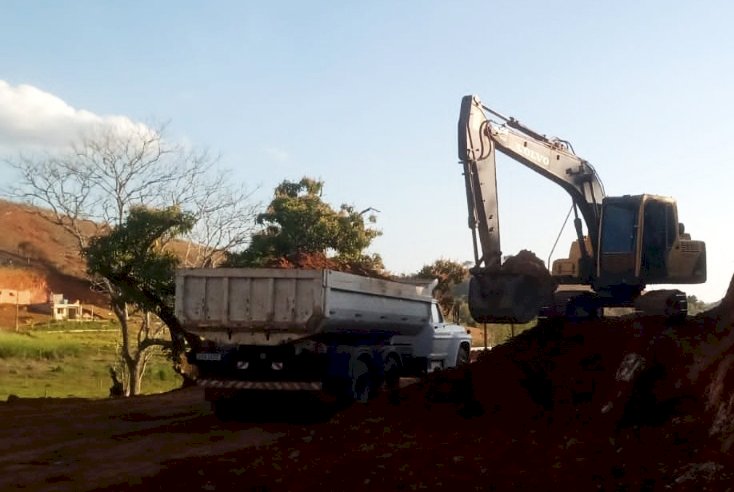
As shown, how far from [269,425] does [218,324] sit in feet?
6.46

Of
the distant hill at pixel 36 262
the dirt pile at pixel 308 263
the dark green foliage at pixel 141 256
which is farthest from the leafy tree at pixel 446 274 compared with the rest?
the distant hill at pixel 36 262

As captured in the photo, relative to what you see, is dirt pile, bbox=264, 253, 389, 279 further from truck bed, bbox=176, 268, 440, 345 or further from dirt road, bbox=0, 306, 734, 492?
truck bed, bbox=176, 268, 440, 345

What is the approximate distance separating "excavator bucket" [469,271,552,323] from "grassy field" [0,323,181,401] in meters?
21.7

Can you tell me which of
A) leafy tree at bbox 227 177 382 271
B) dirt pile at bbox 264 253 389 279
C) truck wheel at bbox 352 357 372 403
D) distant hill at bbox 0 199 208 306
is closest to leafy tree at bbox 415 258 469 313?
leafy tree at bbox 227 177 382 271

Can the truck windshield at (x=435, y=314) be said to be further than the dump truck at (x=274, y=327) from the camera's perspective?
Yes

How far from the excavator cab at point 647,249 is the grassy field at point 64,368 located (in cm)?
2266

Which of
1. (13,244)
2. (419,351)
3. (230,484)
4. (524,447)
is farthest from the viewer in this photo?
(13,244)

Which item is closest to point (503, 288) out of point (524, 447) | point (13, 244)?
point (524, 447)

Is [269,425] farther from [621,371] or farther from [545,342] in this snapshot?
[621,371]

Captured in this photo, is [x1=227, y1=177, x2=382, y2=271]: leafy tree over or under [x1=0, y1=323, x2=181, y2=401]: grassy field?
over

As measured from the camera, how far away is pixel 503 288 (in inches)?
608

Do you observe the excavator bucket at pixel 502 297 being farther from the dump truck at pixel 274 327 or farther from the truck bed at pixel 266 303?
the truck bed at pixel 266 303

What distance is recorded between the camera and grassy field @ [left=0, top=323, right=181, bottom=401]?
122 ft

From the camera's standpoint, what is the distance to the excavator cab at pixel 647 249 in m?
16.7
